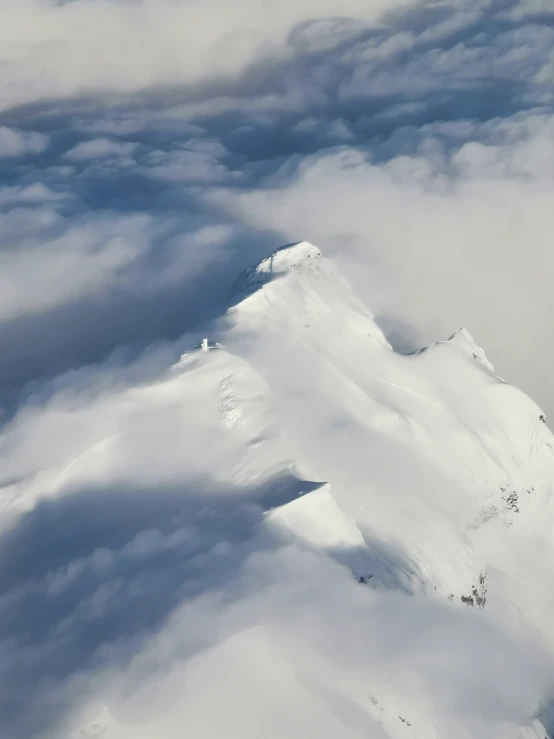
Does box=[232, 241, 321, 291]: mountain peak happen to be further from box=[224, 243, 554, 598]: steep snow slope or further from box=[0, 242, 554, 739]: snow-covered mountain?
box=[0, 242, 554, 739]: snow-covered mountain

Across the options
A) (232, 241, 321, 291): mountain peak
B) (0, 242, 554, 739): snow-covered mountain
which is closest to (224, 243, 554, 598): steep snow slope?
(232, 241, 321, 291): mountain peak

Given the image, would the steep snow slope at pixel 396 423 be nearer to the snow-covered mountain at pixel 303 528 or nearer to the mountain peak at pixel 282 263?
the mountain peak at pixel 282 263

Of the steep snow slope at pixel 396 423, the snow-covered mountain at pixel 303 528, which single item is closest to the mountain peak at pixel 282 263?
the steep snow slope at pixel 396 423

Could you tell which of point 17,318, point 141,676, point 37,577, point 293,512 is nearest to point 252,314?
point 293,512

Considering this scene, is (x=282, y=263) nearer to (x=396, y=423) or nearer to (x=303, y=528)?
(x=396, y=423)

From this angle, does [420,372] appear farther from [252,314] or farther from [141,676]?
[141,676]
